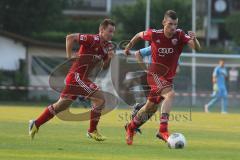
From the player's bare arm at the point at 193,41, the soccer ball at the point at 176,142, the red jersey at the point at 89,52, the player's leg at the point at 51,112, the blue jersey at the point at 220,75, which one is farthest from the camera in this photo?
the blue jersey at the point at 220,75

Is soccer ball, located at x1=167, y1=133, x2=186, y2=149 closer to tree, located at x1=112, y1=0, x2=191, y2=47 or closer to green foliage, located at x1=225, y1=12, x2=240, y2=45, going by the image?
tree, located at x1=112, y1=0, x2=191, y2=47

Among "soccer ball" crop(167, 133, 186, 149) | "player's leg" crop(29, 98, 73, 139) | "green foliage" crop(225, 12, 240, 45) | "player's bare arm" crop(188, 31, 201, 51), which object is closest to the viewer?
"soccer ball" crop(167, 133, 186, 149)

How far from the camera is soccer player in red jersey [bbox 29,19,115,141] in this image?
48.7ft

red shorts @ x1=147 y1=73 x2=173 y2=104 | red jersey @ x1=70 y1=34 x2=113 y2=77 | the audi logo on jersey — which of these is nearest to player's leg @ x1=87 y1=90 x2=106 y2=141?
red jersey @ x1=70 y1=34 x2=113 y2=77

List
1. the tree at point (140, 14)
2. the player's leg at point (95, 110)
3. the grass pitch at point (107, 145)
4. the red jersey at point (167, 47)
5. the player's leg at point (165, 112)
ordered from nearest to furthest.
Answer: the grass pitch at point (107, 145) → the player's leg at point (165, 112) → the red jersey at point (167, 47) → the player's leg at point (95, 110) → the tree at point (140, 14)

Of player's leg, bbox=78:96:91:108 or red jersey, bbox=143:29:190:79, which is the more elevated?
red jersey, bbox=143:29:190:79

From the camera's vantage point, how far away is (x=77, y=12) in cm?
8044

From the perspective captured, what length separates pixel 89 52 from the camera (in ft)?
49.3

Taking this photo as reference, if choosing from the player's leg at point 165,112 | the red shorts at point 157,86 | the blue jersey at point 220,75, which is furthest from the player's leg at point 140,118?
the blue jersey at point 220,75

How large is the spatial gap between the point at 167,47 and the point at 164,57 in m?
0.19

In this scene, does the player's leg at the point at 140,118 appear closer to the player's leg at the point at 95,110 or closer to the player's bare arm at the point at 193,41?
the player's leg at the point at 95,110

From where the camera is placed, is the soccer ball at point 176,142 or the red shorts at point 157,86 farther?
the red shorts at point 157,86

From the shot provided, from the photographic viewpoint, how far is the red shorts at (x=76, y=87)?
14945 mm

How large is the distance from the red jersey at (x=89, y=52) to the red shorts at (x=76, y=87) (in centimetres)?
13
